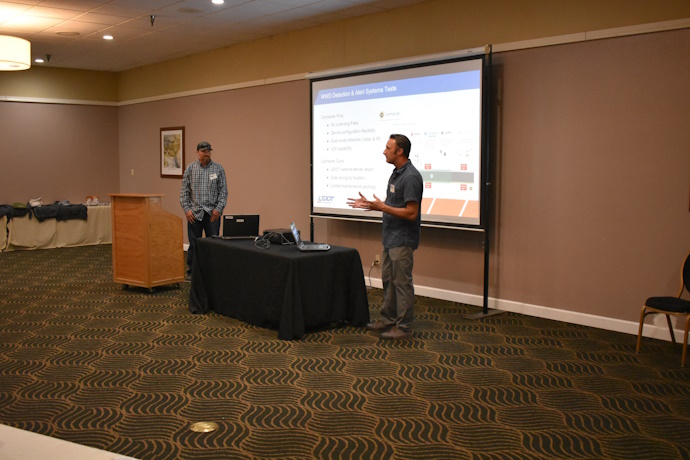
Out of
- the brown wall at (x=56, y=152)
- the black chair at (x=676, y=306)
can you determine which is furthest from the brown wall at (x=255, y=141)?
the black chair at (x=676, y=306)

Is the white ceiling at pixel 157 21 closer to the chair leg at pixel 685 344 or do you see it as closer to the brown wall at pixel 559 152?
the brown wall at pixel 559 152

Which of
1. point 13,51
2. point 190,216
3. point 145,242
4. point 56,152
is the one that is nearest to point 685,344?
point 145,242

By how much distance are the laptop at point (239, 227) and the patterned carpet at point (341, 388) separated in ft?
2.72

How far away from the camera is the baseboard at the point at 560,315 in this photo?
4.94 meters

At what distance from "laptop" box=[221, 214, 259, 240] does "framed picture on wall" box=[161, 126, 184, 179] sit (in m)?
4.56

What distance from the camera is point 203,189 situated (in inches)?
278

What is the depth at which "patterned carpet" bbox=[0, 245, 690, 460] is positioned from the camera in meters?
3.08

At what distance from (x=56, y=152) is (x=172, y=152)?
238cm

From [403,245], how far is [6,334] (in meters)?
3.26

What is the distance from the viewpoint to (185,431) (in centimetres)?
320

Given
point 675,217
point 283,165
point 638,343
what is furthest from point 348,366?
point 283,165

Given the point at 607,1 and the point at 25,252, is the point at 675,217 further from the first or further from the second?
the point at 25,252

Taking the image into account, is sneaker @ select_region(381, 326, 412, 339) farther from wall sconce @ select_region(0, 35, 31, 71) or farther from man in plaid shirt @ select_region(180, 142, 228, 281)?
wall sconce @ select_region(0, 35, 31, 71)

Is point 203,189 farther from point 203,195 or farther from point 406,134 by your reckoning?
point 406,134
